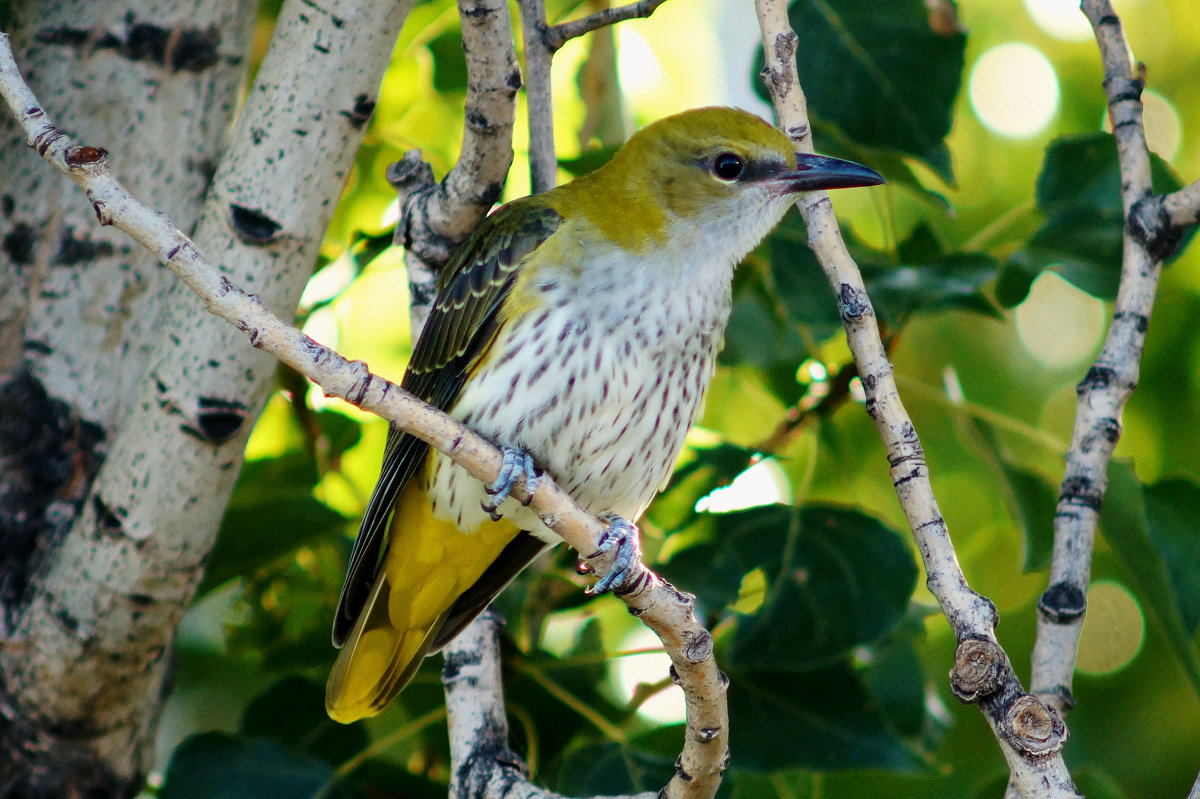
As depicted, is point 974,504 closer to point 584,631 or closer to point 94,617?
point 584,631

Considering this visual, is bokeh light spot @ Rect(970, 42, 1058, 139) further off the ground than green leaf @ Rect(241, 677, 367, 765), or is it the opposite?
bokeh light spot @ Rect(970, 42, 1058, 139)

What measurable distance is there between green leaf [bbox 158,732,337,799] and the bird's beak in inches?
62.7

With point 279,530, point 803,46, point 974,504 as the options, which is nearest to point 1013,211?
point 803,46

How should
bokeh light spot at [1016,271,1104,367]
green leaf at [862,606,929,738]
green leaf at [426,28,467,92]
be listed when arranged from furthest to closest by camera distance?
bokeh light spot at [1016,271,1104,367] < green leaf at [426,28,467,92] < green leaf at [862,606,929,738]

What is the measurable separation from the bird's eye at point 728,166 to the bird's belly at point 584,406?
Result: 38 cm

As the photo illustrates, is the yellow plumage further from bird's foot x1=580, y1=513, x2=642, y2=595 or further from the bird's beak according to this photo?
the bird's beak

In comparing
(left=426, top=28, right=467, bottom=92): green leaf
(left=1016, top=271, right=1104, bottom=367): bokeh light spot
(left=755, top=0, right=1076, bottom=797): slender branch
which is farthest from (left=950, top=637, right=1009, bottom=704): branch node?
(left=1016, top=271, right=1104, bottom=367): bokeh light spot

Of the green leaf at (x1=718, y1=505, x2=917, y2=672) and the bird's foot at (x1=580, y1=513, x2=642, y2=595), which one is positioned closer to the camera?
Answer: the bird's foot at (x1=580, y1=513, x2=642, y2=595)

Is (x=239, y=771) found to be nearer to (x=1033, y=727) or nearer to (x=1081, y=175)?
(x=1033, y=727)

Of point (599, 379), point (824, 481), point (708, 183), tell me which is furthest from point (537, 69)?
point (824, 481)

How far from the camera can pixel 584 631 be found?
3068mm

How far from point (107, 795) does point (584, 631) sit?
3.91 ft

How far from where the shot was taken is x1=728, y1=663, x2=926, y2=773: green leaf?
241 centimetres

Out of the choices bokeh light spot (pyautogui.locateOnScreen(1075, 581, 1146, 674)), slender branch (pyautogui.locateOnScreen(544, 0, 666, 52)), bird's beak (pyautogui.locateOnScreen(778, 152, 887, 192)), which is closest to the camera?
slender branch (pyautogui.locateOnScreen(544, 0, 666, 52))
